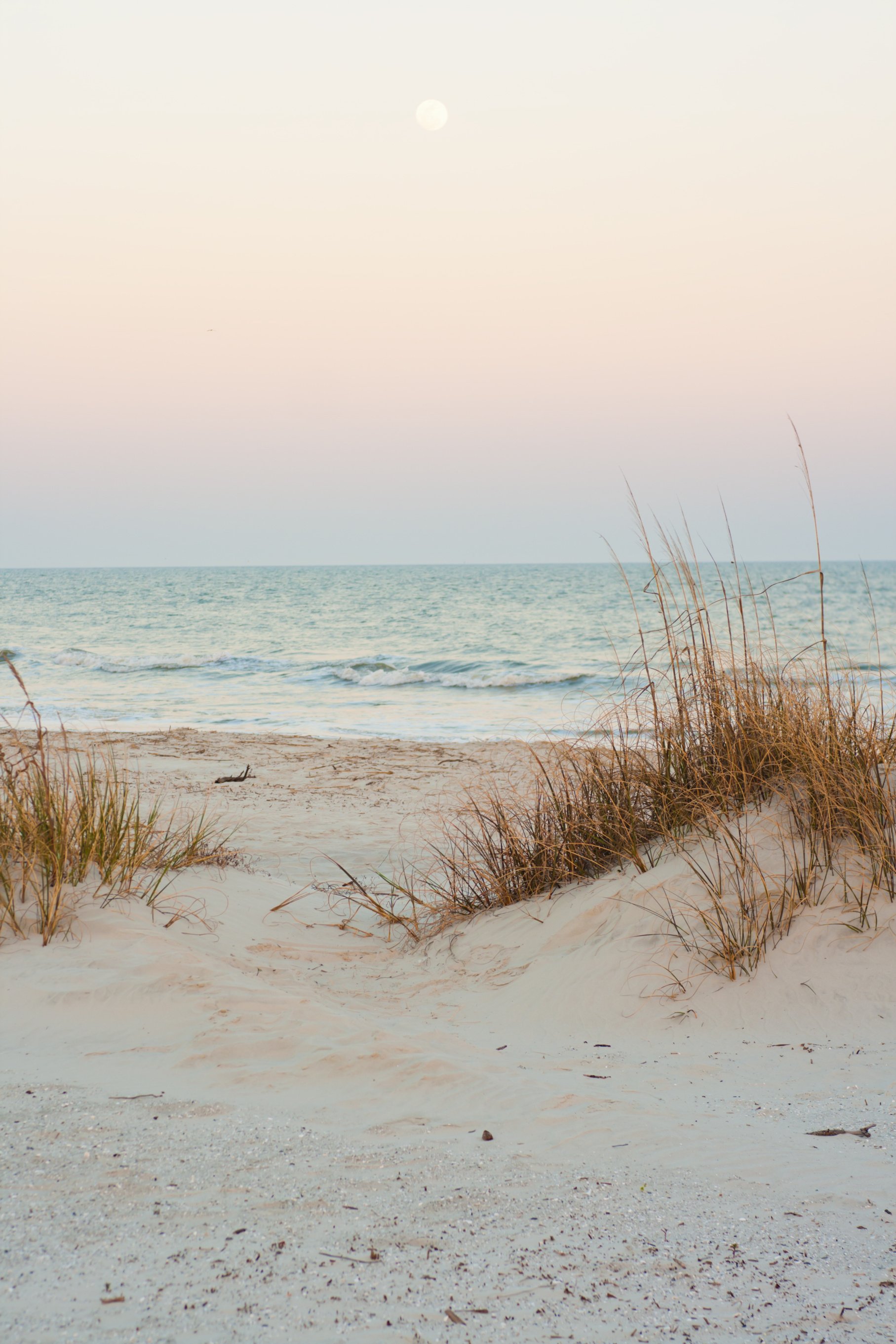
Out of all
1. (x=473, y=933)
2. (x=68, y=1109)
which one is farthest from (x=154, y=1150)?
(x=473, y=933)

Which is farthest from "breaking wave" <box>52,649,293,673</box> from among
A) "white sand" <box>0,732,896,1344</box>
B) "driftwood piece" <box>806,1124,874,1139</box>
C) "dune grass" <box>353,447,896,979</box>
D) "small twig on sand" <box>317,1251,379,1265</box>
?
"small twig on sand" <box>317,1251,379,1265</box>

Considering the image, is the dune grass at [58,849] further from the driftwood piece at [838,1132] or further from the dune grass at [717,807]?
the driftwood piece at [838,1132]

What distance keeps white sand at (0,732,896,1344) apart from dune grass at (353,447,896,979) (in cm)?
15

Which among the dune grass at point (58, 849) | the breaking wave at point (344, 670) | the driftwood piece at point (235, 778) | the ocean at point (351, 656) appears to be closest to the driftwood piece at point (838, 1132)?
the ocean at point (351, 656)

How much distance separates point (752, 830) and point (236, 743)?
27.0 feet

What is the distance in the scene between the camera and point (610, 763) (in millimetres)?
4383

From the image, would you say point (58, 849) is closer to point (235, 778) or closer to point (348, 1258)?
point (348, 1258)

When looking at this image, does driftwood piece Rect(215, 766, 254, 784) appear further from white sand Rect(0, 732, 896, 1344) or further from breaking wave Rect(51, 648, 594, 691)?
breaking wave Rect(51, 648, 594, 691)

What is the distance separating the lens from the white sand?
1.68 meters

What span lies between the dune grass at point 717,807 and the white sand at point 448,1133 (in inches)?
6.0

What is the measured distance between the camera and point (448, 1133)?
2408mm

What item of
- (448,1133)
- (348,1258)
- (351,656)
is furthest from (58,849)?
(351,656)

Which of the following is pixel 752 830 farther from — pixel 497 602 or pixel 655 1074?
pixel 497 602

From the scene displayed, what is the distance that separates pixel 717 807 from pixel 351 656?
19736 millimetres
